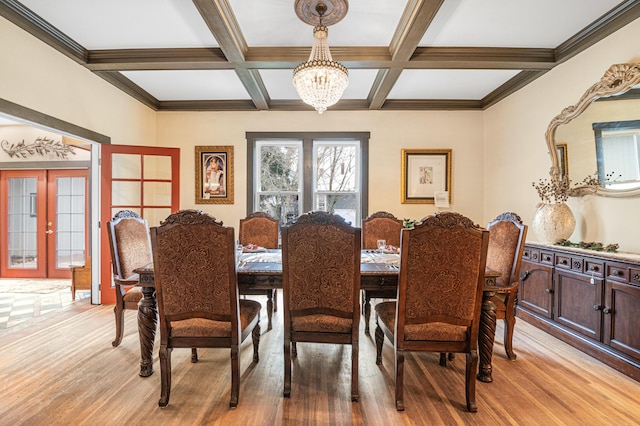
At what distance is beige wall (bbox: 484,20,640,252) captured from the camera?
8.36 ft

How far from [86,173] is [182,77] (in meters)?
2.76

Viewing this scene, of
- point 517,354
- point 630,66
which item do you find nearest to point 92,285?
point 517,354

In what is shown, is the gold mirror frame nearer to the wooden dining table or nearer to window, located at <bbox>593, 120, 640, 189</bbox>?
window, located at <bbox>593, 120, 640, 189</bbox>

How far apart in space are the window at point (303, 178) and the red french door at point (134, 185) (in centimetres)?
120

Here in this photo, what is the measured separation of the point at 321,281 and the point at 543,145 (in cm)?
331

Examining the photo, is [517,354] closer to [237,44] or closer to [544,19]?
[544,19]

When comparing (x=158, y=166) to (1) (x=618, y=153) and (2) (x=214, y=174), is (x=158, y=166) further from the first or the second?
(1) (x=618, y=153)

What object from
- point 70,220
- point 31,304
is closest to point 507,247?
point 31,304

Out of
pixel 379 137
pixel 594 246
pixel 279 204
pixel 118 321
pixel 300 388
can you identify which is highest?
pixel 379 137

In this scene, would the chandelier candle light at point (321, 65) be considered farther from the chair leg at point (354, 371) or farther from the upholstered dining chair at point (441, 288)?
the chair leg at point (354, 371)

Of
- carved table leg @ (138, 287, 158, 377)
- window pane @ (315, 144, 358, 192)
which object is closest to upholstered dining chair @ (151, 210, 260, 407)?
carved table leg @ (138, 287, 158, 377)

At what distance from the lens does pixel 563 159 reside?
3158 mm

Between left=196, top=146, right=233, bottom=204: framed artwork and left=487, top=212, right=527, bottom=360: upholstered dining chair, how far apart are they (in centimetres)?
360

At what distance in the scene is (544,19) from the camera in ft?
8.53
